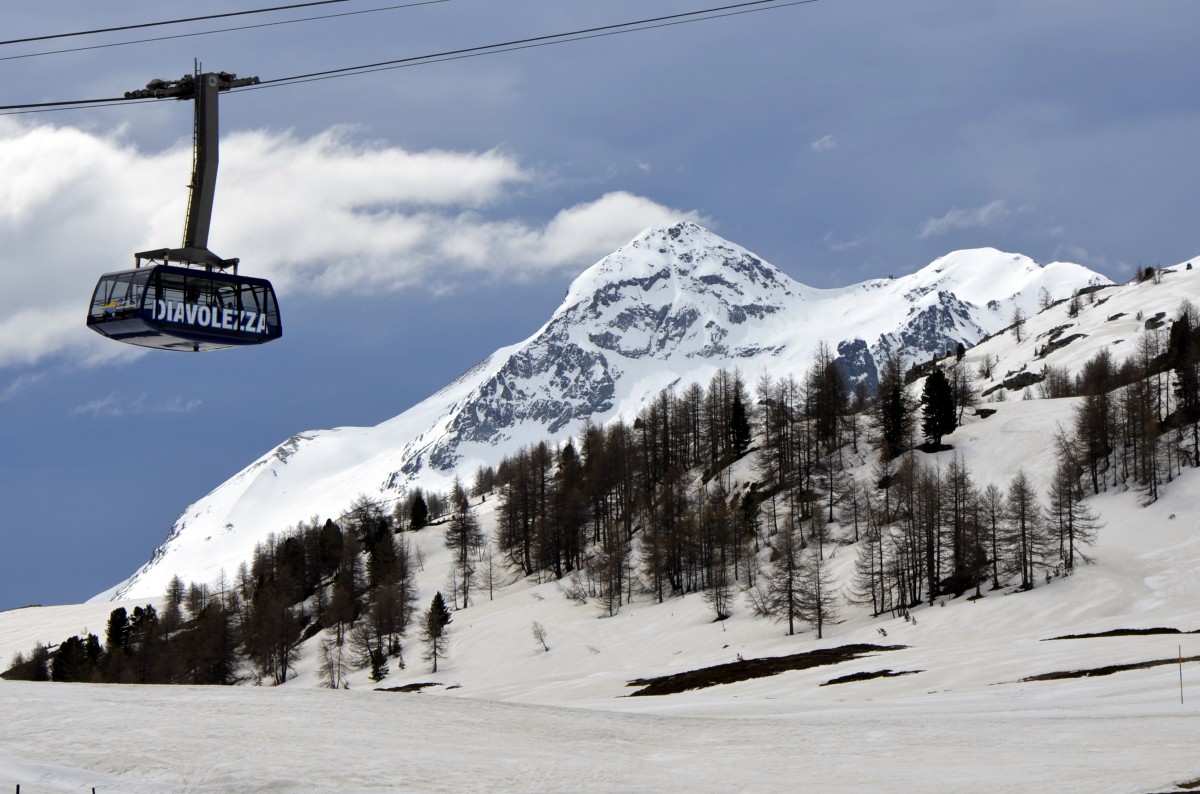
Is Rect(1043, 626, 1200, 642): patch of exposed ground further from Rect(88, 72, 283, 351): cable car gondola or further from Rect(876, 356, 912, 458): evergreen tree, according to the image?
Rect(876, 356, 912, 458): evergreen tree

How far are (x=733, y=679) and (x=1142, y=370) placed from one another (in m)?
106

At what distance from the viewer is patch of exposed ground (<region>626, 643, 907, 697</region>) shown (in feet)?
275

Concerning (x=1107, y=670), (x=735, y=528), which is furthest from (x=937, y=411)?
(x=1107, y=670)

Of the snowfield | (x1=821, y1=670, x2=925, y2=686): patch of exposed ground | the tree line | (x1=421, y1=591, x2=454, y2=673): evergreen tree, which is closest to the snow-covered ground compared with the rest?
the snowfield

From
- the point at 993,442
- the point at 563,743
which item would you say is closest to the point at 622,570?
the point at 993,442

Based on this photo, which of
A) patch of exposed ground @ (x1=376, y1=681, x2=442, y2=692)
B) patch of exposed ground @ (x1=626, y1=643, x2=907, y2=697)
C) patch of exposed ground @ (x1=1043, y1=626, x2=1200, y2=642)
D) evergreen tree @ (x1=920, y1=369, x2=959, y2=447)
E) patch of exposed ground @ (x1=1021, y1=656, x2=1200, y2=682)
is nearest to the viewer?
patch of exposed ground @ (x1=1021, y1=656, x2=1200, y2=682)

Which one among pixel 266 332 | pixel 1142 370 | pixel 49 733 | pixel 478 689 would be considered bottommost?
pixel 478 689

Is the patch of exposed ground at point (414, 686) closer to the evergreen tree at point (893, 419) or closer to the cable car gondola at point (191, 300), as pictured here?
the evergreen tree at point (893, 419)

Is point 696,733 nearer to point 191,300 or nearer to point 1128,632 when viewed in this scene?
point 191,300

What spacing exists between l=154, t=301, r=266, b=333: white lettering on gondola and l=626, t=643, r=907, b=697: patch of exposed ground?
52224 mm

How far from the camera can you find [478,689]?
10381cm

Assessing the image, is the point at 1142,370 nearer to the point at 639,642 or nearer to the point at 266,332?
the point at 639,642

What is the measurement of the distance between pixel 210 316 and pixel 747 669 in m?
62.7

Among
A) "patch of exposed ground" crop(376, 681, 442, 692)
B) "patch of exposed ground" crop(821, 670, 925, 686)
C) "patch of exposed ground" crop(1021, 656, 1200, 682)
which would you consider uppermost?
"patch of exposed ground" crop(1021, 656, 1200, 682)
